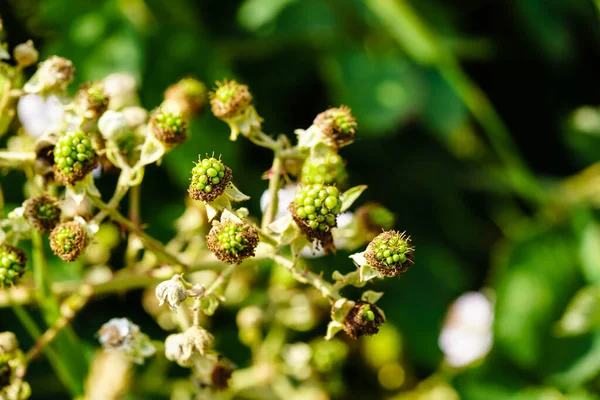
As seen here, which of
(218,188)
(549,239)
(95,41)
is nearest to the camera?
(218,188)

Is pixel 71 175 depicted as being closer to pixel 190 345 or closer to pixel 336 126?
pixel 190 345

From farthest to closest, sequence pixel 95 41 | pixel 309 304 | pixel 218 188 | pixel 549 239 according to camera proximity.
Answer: pixel 549 239 < pixel 95 41 < pixel 309 304 < pixel 218 188

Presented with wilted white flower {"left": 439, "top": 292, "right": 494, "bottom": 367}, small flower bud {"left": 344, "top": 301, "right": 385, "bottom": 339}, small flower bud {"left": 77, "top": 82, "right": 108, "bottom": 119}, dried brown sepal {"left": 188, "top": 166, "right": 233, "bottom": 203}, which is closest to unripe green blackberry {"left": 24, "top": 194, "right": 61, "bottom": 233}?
small flower bud {"left": 77, "top": 82, "right": 108, "bottom": 119}

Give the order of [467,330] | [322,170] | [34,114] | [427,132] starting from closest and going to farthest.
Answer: [322,170]
[34,114]
[467,330]
[427,132]

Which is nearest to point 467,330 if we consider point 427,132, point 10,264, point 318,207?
point 427,132

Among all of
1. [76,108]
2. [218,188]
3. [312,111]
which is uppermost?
[218,188]

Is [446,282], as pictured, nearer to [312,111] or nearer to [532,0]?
[312,111]

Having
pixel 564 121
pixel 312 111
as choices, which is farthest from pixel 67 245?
pixel 564 121

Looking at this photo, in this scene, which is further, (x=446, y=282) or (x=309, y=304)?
(x=446, y=282)
